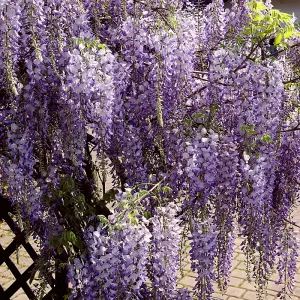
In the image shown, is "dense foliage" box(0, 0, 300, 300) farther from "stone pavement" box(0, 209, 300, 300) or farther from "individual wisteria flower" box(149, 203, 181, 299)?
"stone pavement" box(0, 209, 300, 300)

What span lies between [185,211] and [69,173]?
1.87 feet

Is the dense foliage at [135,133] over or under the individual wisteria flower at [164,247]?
over

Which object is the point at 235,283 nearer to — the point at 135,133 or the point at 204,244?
the point at 204,244

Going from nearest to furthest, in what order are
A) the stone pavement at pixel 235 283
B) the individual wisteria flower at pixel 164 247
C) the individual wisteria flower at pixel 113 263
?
the individual wisteria flower at pixel 113 263, the individual wisteria flower at pixel 164 247, the stone pavement at pixel 235 283

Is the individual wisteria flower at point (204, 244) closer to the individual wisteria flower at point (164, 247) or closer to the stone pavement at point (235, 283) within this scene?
the individual wisteria flower at point (164, 247)

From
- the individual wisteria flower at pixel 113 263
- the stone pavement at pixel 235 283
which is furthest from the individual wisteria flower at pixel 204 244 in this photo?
the stone pavement at pixel 235 283

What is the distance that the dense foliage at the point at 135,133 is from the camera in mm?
2047

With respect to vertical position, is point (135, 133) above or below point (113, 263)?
above

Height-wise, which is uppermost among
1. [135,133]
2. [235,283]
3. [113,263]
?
[135,133]

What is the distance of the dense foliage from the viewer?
2047 mm

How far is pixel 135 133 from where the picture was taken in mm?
2271

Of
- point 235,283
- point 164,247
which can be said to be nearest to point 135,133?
point 164,247

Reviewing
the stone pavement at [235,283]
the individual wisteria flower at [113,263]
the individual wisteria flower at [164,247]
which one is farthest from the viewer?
the stone pavement at [235,283]

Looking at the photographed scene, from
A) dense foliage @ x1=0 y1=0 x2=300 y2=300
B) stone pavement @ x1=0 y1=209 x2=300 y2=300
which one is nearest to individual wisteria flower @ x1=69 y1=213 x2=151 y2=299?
dense foliage @ x1=0 y1=0 x2=300 y2=300
